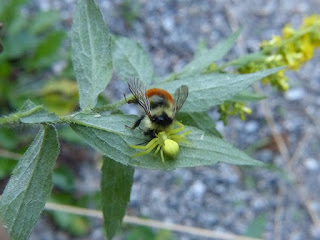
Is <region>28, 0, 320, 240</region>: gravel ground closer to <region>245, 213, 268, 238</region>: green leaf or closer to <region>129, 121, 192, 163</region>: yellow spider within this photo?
<region>245, 213, 268, 238</region>: green leaf

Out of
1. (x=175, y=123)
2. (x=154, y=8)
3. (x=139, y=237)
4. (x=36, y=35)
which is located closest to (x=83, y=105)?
(x=175, y=123)

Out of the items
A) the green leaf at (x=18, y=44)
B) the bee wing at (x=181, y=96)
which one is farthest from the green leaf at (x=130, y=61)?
the green leaf at (x=18, y=44)

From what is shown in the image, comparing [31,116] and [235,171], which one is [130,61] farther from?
[235,171]

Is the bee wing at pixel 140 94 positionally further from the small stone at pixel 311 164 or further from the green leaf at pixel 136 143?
the small stone at pixel 311 164

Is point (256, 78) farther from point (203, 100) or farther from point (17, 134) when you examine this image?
point (17, 134)

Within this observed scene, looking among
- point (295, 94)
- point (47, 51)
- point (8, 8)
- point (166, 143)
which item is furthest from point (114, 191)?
point (295, 94)
